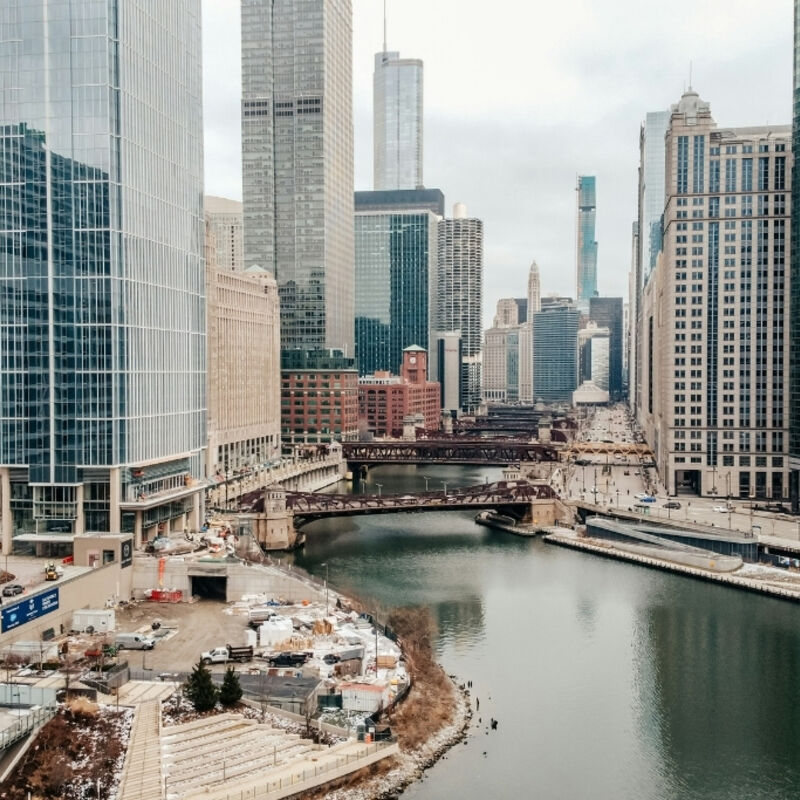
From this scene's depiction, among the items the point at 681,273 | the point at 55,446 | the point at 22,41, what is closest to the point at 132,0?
the point at 22,41

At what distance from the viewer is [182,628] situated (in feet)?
226

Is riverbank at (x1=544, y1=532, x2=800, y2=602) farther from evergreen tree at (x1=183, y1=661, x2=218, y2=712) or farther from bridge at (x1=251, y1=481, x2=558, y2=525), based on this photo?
evergreen tree at (x1=183, y1=661, x2=218, y2=712)

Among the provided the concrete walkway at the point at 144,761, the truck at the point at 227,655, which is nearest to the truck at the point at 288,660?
the truck at the point at 227,655

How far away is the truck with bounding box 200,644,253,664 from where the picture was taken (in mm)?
60594

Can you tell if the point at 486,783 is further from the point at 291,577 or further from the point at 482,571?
the point at 482,571

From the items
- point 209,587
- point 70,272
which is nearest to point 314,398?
point 209,587

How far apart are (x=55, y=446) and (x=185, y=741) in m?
39.1

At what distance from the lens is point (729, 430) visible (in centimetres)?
13062

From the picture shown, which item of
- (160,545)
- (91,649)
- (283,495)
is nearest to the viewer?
(91,649)

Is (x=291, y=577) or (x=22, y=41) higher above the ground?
(x=22, y=41)

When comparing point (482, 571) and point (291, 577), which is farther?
point (482, 571)

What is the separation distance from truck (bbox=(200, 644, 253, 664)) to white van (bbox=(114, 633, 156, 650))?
4.30 m

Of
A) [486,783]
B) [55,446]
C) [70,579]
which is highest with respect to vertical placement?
[55,446]

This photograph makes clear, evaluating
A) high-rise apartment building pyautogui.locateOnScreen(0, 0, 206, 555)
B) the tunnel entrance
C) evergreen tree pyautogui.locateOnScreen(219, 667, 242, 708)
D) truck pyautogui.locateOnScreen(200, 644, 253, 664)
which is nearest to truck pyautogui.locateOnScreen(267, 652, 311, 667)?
truck pyautogui.locateOnScreen(200, 644, 253, 664)
